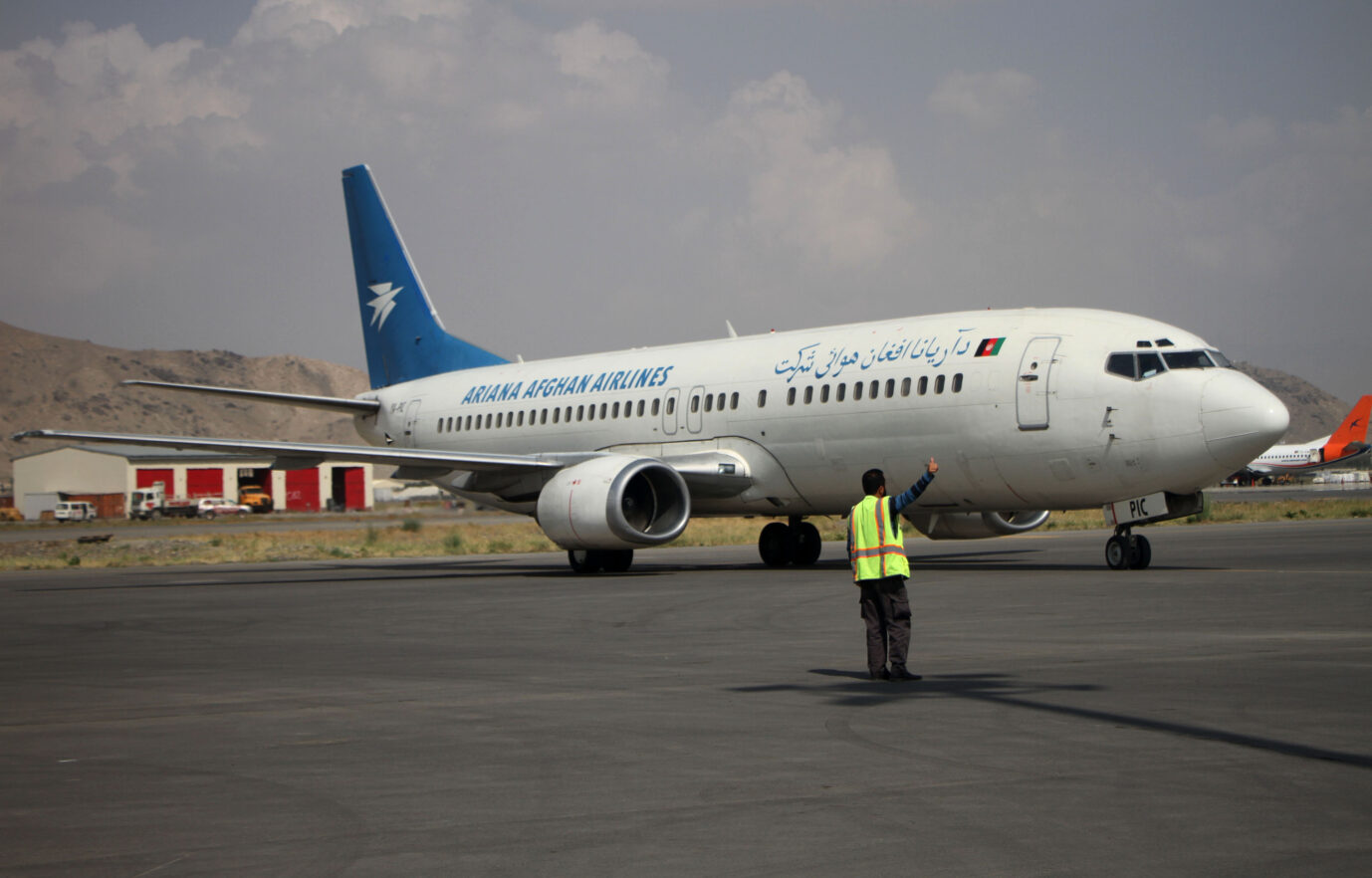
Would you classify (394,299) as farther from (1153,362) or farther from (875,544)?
(875,544)

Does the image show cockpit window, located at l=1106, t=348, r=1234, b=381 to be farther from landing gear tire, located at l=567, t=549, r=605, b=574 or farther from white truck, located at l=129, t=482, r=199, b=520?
white truck, located at l=129, t=482, r=199, b=520

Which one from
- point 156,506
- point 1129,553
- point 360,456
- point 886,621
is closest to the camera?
point 886,621

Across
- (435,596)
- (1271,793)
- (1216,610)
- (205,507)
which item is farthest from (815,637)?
(205,507)

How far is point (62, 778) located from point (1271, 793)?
18.2ft

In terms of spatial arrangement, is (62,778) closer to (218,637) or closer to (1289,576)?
(218,637)

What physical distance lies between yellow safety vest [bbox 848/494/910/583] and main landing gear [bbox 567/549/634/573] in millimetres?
14524

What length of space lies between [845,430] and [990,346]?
2720mm

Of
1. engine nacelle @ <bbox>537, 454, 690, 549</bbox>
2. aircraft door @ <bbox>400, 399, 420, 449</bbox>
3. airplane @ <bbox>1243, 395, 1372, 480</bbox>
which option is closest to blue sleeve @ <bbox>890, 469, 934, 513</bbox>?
engine nacelle @ <bbox>537, 454, 690, 549</bbox>

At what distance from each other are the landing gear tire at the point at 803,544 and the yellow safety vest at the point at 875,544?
48.5 feet

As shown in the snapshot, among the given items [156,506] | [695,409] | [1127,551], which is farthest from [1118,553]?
[156,506]

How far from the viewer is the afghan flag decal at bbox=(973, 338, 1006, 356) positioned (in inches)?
804

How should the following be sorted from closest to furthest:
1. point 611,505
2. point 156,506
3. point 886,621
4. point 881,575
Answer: point 886,621 → point 881,575 → point 611,505 → point 156,506

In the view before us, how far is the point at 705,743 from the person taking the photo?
24.4ft

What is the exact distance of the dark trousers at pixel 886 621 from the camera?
968 centimetres
